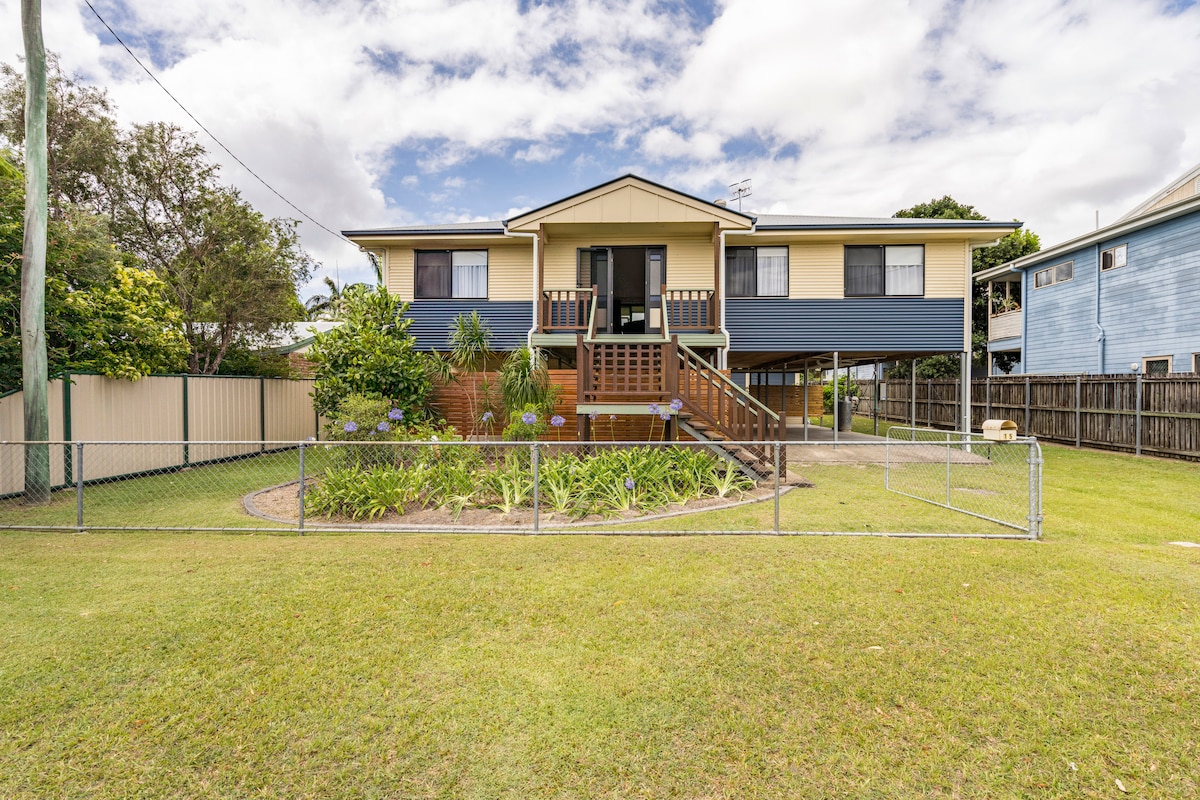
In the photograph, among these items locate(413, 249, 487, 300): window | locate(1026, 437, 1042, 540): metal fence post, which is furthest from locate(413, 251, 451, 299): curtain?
locate(1026, 437, 1042, 540): metal fence post

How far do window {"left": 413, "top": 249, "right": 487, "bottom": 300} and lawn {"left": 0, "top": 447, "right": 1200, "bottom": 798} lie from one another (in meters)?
9.44

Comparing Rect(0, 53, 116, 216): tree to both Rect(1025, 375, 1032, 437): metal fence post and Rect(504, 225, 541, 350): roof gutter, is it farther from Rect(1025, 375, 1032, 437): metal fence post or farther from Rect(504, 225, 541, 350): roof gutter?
Rect(1025, 375, 1032, 437): metal fence post

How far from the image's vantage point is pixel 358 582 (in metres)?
4.28

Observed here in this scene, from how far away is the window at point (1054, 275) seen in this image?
18.4 metres

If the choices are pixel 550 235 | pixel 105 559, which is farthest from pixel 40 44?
pixel 550 235

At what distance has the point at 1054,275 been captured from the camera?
62.3ft

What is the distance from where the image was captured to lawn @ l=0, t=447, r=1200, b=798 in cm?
220

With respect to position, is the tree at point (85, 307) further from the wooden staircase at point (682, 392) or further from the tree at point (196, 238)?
the wooden staircase at point (682, 392)

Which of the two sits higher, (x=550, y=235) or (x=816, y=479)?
(x=550, y=235)

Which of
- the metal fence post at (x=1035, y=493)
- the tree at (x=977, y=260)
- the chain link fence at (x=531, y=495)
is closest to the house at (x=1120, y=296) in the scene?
the tree at (x=977, y=260)

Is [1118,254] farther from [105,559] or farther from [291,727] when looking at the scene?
[105,559]

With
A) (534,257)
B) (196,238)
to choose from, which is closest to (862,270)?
(534,257)

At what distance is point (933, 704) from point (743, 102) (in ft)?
51.2

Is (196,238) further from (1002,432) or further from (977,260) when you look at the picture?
(977,260)
